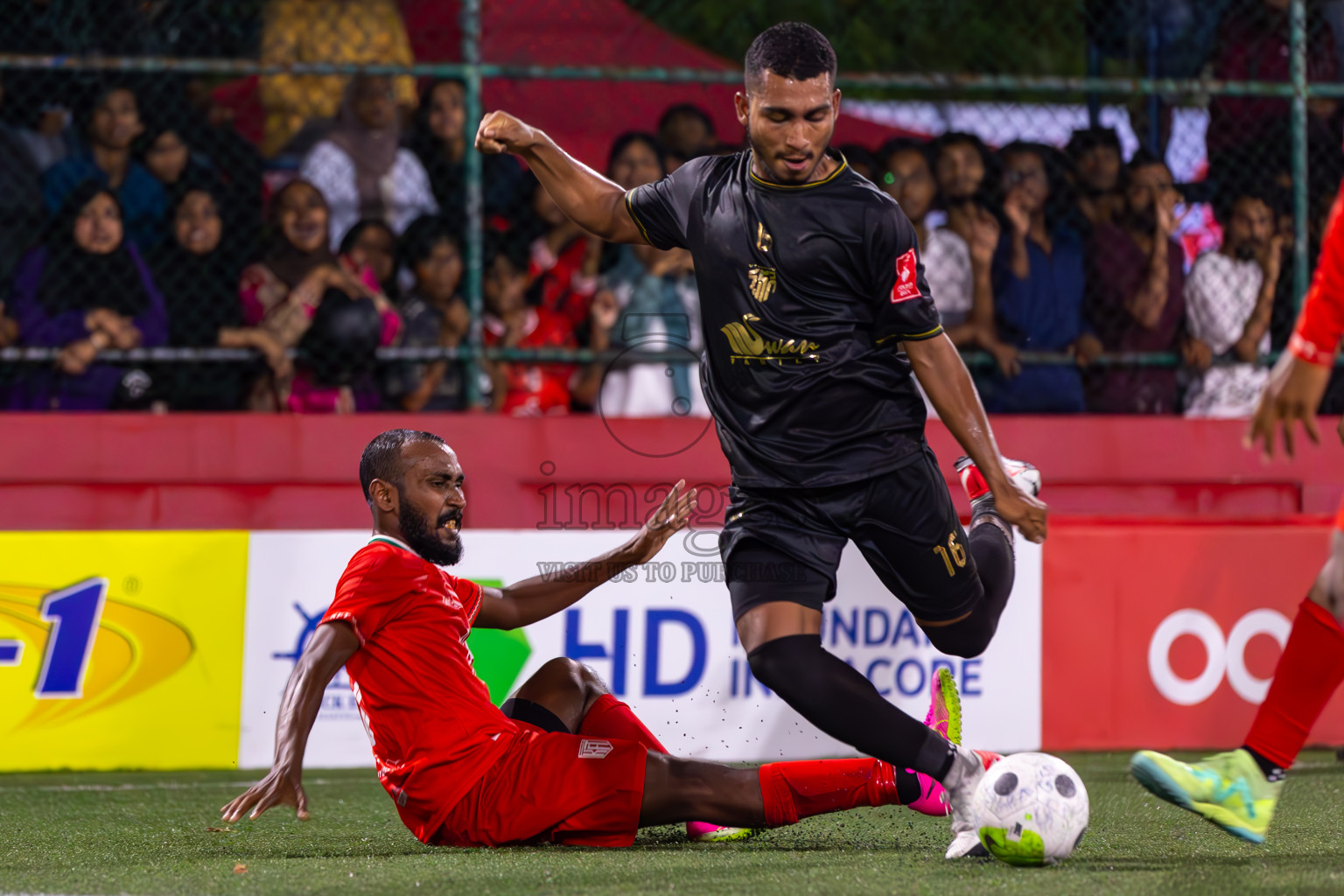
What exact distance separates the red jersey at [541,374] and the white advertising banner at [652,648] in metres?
1.03

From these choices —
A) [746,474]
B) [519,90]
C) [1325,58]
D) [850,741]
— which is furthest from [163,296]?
[1325,58]

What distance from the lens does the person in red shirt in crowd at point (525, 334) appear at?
6.91m

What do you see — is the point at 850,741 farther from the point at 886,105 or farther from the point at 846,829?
the point at 886,105

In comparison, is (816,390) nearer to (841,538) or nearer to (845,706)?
(841,538)

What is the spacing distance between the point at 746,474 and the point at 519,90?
471 cm

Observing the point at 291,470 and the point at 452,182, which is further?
the point at 452,182

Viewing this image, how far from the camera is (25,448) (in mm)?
6395

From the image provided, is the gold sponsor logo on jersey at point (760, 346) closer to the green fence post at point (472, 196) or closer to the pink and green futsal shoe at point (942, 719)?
the pink and green futsal shoe at point (942, 719)

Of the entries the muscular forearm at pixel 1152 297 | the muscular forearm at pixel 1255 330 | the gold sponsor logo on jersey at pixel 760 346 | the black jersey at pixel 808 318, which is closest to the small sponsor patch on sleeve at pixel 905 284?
the black jersey at pixel 808 318

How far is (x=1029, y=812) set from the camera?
11.4 ft

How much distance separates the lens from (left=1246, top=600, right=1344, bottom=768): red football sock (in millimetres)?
3459

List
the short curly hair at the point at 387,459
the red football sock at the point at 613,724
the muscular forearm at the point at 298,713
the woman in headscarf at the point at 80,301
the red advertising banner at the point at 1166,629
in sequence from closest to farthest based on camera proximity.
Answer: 1. the muscular forearm at the point at 298,713
2. the short curly hair at the point at 387,459
3. the red football sock at the point at 613,724
4. the red advertising banner at the point at 1166,629
5. the woman in headscarf at the point at 80,301

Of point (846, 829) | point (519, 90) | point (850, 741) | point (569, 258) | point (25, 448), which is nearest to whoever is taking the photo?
point (850, 741)

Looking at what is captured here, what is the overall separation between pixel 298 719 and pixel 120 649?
9.19 ft
